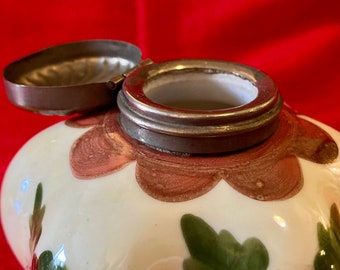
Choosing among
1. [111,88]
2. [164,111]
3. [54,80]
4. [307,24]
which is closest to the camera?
[164,111]

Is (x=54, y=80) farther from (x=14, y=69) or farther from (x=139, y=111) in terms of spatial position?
(x=139, y=111)

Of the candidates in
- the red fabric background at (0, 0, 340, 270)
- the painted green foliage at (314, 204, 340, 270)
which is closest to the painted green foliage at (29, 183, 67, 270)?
the painted green foliage at (314, 204, 340, 270)

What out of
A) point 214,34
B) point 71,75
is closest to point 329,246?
point 71,75

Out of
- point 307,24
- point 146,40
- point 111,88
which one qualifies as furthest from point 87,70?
point 307,24

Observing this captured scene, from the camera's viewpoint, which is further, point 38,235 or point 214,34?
point 214,34

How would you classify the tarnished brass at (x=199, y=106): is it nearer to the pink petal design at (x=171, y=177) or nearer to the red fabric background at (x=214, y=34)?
the pink petal design at (x=171, y=177)

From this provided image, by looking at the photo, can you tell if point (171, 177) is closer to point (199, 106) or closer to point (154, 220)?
point (154, 220)
